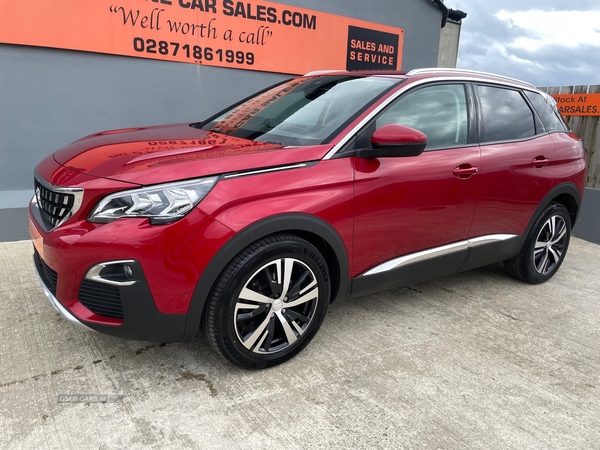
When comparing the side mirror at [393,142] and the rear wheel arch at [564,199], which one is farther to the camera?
the rear wheel arch at [564,199]

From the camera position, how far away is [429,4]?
25.8ft

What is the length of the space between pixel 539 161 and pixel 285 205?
8.05ft

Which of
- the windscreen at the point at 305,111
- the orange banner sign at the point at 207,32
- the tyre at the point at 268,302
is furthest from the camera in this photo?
the orange banner sign at the point at 207,32

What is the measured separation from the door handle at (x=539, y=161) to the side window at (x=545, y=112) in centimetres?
36

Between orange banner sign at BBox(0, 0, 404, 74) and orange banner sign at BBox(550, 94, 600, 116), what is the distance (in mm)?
2671

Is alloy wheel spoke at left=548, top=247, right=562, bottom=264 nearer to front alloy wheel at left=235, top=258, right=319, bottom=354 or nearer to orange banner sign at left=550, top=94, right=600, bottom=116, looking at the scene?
front alloy wheel at left=235, top=258, right=319, bottom=354

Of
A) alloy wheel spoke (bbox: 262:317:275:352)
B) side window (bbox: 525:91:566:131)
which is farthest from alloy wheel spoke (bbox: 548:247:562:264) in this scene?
alloy wheel spoke (bbox: 262:317:275:352)

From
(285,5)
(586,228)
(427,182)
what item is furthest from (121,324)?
(586,228)

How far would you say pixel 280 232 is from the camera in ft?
8.31

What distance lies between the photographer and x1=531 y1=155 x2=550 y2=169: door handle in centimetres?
378

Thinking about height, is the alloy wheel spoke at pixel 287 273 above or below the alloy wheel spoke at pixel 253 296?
above

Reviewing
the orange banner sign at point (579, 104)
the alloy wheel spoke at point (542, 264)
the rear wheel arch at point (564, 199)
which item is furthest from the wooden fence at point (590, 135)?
the alloy wheel spoke at point (542, 264)

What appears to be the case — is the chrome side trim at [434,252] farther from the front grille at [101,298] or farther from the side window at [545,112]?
the front grille at [101,298]

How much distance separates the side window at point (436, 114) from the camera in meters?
3.03
